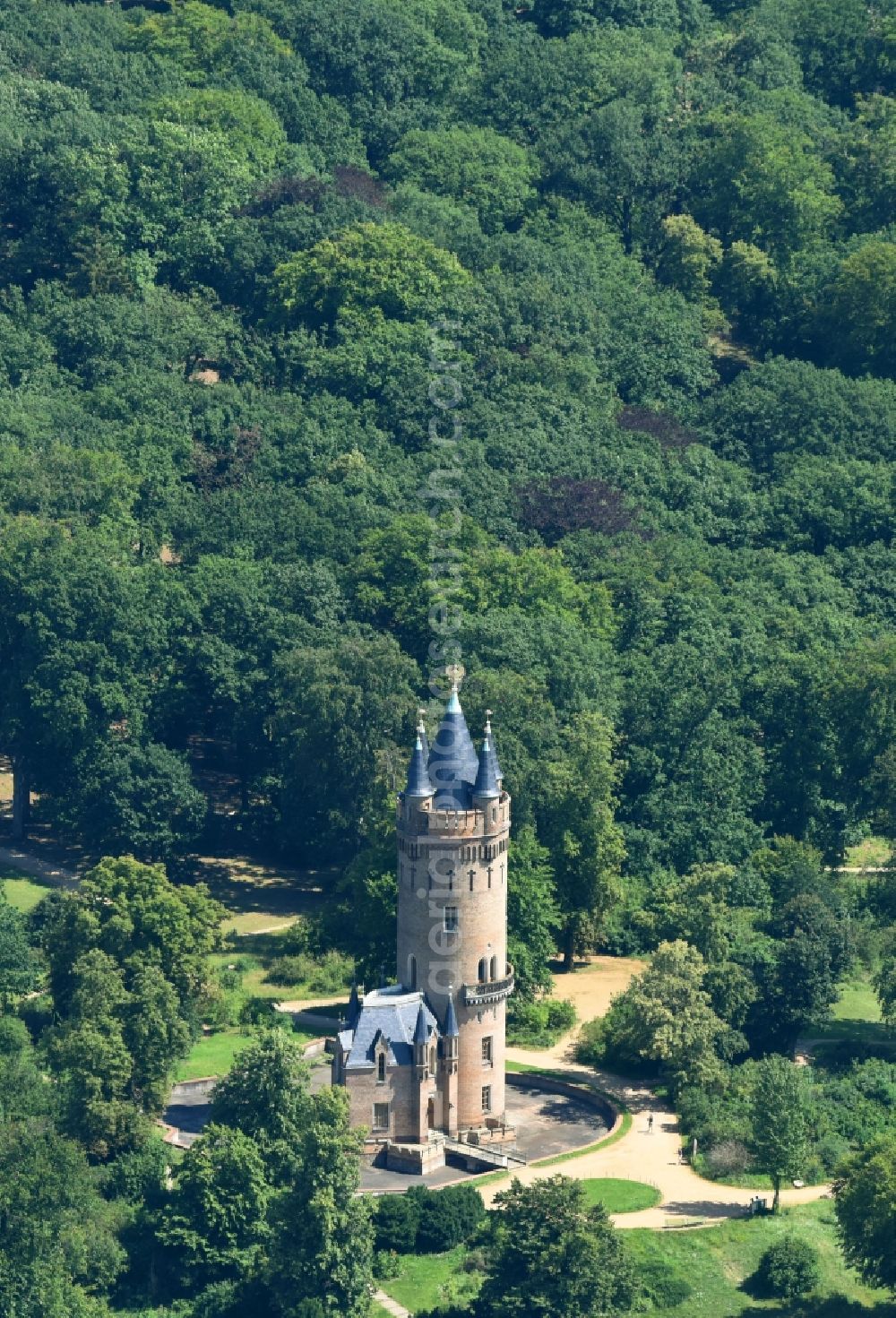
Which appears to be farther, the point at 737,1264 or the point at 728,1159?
the point at 728,1159

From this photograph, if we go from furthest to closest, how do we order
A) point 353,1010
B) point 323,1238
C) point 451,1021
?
point 353,1010
point 451,1021
point 323,1238

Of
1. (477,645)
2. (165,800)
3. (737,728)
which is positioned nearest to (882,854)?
(737,728)

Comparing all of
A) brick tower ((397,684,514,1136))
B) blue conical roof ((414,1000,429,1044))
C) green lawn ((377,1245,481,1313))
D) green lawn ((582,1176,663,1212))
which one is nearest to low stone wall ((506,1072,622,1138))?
green lawn ((582,1176,663,1212))

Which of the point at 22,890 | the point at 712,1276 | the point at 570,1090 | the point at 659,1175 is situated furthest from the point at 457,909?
the point at 22,890

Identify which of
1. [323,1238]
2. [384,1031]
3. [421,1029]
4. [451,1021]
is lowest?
[323,1238]

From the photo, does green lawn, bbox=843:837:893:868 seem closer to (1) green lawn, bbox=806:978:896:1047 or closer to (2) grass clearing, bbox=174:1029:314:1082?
(1) green lawn, bbox=806:978:896:1047

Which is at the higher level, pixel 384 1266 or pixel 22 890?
pixel 22 890

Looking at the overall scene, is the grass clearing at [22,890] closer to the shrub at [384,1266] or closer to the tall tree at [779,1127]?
the shrub at [384,1266]

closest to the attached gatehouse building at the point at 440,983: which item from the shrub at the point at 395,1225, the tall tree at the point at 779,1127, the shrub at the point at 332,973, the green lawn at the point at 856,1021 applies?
the shrub at the point at 395,1225

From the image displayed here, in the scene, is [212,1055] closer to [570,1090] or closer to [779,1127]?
[570,1090]
